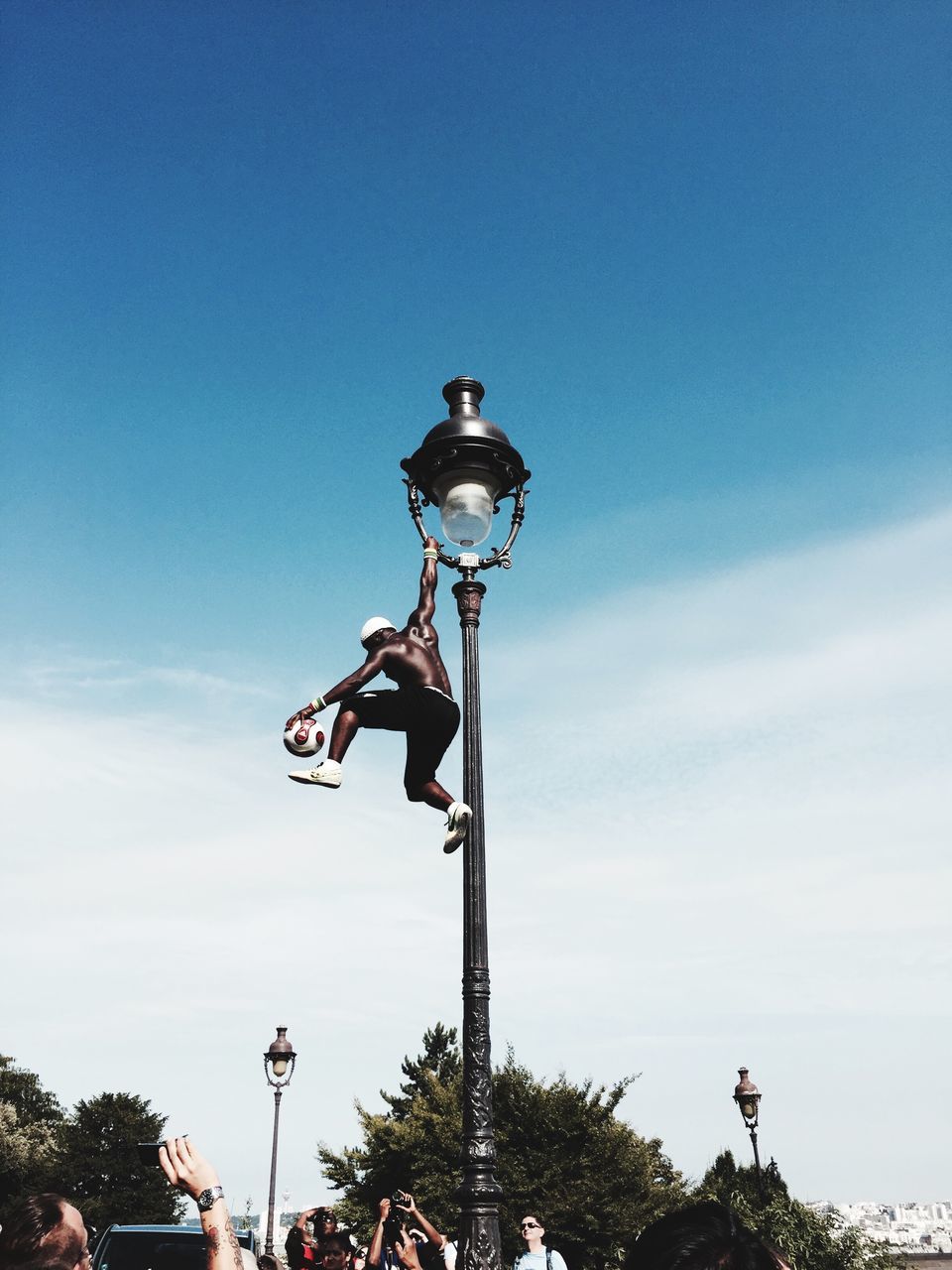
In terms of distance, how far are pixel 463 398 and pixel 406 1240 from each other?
20.0 feet

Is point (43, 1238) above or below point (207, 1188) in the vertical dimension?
below

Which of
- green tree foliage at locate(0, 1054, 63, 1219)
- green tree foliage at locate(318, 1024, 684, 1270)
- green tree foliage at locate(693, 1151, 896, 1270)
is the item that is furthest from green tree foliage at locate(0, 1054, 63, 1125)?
green tree foliage at locate(693, 1151, 896, 1270)

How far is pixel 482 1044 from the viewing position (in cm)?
575

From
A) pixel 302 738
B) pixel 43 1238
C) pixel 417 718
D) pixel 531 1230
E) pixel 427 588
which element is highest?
pixel 427 588

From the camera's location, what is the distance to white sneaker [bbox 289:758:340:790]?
6390mm

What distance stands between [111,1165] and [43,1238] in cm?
6862

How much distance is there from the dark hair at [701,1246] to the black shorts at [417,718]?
5.05 meters

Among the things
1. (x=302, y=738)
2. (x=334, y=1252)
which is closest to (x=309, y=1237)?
(x=334, y=1252)

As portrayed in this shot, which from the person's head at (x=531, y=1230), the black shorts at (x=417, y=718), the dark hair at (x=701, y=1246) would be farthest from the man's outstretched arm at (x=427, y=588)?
the dark hair at (x=701, y=1246)

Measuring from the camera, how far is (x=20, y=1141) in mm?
54094

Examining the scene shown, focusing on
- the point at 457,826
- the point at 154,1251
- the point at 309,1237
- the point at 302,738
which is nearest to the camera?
the point at 457,826

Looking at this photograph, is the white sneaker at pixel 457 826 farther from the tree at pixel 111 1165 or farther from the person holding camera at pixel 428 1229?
the tree at pixel 111 1165

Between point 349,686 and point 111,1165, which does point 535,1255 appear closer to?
point 349,686

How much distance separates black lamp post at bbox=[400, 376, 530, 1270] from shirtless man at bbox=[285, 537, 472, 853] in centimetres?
32
